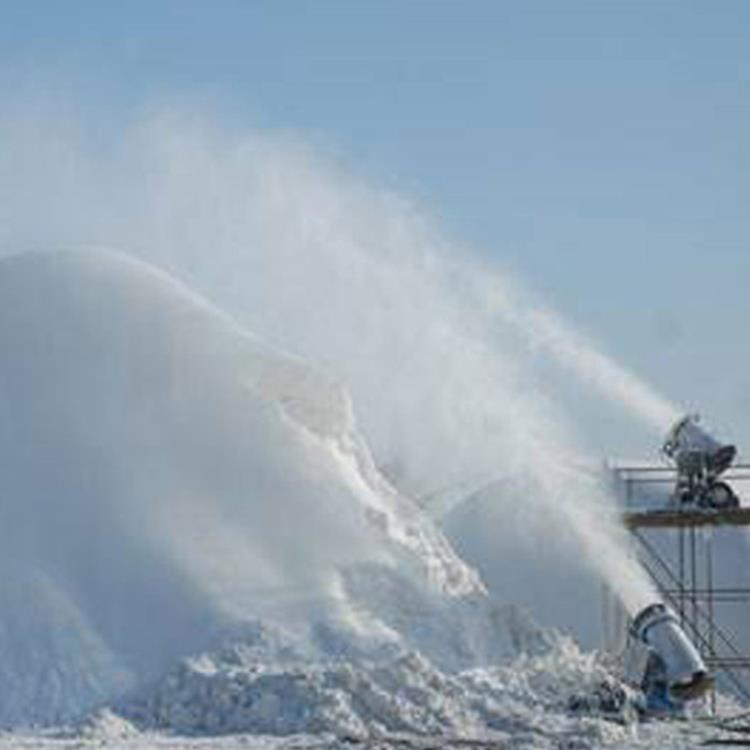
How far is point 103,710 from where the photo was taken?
2808 centimetres

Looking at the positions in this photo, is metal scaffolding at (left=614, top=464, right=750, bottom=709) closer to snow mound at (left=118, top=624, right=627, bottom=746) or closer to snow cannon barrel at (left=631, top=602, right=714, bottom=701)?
snow cannon barrel at (left=631, top=602, right=714, bottom=701)

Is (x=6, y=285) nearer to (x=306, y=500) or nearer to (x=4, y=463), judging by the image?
(x=4, y=463)

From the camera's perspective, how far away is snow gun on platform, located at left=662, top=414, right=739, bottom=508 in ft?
116

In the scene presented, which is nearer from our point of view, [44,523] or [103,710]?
[103,710]

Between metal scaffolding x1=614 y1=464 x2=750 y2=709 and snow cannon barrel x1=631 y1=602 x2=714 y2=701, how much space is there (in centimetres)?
276

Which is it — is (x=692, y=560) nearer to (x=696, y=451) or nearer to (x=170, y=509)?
(x=696, y=451)

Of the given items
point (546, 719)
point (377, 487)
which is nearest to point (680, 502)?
point (377, 487)

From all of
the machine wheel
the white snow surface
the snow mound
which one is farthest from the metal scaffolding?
the snow mound

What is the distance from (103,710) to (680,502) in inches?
488

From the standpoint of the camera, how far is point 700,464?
117 feet

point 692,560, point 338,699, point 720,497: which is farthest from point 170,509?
point 692,560

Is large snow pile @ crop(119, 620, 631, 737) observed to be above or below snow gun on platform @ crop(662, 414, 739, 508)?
below

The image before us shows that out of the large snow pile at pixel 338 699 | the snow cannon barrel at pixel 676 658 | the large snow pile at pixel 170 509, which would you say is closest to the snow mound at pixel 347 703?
the large snow pile at pixel 338 699

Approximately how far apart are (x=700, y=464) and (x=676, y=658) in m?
5.64
